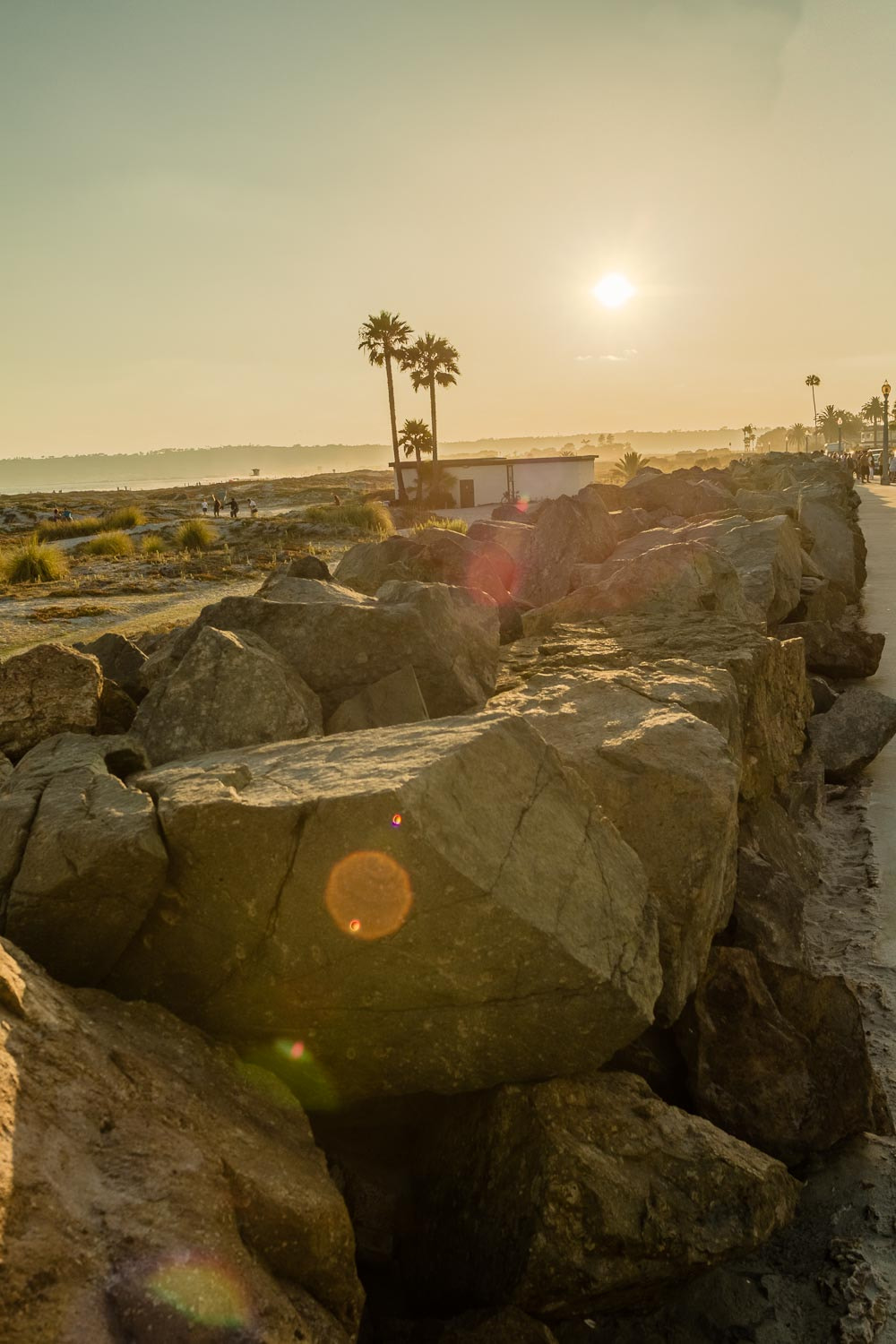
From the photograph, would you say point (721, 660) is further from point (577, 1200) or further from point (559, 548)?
point (559, 548)

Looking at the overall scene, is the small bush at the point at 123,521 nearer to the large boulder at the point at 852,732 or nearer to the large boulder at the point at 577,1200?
the large boulder at the point at 852,732

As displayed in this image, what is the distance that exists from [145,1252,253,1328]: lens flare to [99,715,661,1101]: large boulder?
4.13 ft

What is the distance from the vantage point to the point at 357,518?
44719 millimetres

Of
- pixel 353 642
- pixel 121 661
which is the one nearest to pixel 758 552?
pixel 353 642

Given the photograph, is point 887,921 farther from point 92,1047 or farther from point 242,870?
point 92,1047

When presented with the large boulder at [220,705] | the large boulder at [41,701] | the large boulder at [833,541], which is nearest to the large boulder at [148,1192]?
the large boulder at [220,705]

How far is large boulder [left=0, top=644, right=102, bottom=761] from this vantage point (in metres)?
5.92

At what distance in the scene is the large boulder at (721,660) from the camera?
26.4ft

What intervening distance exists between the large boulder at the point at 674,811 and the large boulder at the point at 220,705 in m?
1.80

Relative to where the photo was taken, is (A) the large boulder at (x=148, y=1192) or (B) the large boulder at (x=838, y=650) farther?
(B) the large boulder at (x=838, y=650)

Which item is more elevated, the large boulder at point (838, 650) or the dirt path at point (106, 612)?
the dirt path at point (106, 612)

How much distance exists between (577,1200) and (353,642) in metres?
4.18

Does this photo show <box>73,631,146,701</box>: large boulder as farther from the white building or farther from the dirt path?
the white building

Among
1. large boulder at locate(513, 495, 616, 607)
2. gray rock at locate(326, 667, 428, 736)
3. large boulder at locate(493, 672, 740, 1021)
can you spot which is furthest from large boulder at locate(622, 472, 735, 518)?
large boulder at locate(493, 672, 740, 1021)
